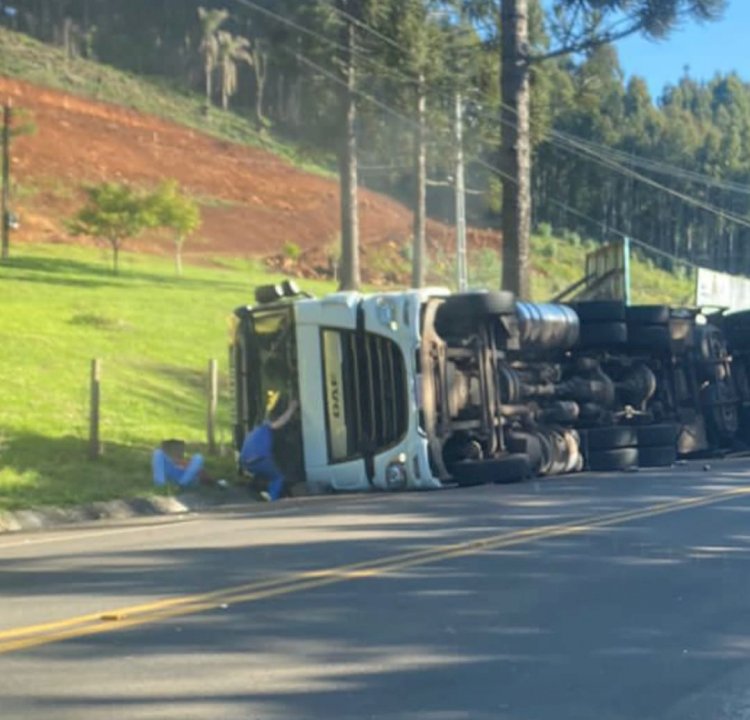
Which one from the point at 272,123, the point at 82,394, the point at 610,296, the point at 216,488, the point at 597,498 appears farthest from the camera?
the point at 272,123

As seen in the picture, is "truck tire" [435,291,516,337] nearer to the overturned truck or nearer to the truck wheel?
the overturned truck

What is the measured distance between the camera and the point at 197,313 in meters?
32.2

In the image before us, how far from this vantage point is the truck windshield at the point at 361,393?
15.1 m

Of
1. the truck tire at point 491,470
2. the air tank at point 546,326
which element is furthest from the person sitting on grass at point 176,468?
the air tank at point 546,326

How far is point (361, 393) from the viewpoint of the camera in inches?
603

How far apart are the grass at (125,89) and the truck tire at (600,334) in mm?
69150

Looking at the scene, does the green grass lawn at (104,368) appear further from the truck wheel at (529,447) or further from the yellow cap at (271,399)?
the truck wheel at (529,447)

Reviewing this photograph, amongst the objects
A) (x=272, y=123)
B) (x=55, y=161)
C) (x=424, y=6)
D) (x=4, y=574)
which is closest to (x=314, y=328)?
(x=4, y=574)

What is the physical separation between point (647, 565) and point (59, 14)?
95.1 m

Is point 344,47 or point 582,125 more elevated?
point 582,125

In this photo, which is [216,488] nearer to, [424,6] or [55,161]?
[424,6]

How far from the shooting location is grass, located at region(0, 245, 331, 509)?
1583 centimetres

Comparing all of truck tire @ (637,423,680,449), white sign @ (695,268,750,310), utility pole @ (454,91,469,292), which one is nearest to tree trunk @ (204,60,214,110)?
utility pole @ (454,91,469,292)

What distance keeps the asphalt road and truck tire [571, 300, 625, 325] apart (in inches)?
219
